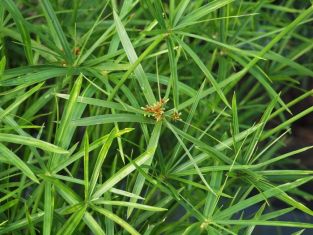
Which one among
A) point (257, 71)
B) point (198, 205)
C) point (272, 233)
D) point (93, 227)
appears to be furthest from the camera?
point (272, 233)

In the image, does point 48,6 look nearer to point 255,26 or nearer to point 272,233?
point 255,26

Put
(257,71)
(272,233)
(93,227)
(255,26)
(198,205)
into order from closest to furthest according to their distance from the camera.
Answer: (93,227)
(198,205)
(257,71)
(255,26)
(272,233)

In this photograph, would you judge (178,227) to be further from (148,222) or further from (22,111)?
(22,111)

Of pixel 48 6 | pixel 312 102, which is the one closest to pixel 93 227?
pixel 48 6

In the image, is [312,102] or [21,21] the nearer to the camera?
[21,21]

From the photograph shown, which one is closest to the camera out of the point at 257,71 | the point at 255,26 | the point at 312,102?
the point at 257,71

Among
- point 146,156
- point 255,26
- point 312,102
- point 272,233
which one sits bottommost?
point 272,233

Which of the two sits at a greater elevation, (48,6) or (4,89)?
(48,6)

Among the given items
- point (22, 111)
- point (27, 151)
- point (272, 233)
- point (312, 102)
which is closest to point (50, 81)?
point (22, 111)

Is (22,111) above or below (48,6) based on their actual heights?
below
